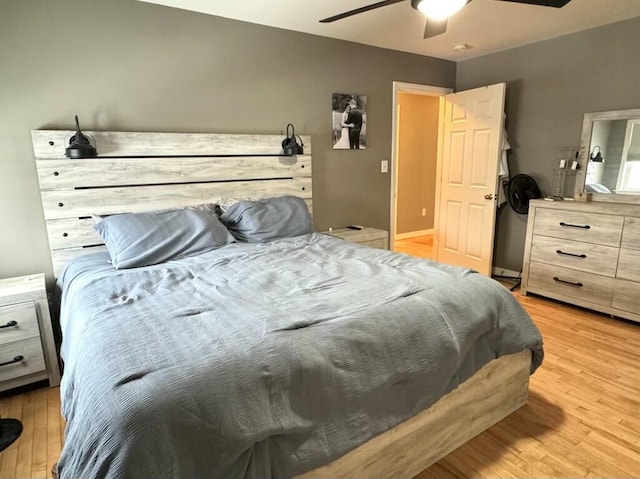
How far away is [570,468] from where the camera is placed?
1.67m

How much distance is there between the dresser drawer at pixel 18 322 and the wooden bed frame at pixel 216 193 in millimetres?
406

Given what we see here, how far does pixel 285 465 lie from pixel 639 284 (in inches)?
122

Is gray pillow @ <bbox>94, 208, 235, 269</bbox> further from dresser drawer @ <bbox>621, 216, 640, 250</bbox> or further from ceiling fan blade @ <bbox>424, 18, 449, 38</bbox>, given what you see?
dresser drawer @ <bbox>621, 216, 640, 250</bbox>

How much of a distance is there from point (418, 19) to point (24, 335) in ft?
11.1

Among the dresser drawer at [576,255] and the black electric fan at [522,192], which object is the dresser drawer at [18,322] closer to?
the dresser drawer at [576,255]

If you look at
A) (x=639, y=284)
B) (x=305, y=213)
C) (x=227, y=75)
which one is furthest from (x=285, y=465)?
(x=639, y=284)

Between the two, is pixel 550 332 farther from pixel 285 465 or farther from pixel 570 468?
pixel 285 465

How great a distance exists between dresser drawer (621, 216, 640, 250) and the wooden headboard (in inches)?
106

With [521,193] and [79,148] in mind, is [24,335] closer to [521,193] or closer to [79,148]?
[79,148]

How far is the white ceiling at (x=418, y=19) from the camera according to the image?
2.69 m

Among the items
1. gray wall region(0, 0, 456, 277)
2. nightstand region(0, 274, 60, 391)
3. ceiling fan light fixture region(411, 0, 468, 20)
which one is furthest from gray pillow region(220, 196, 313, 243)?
ceiling fan light fixture region(411, 0, 468, 20)

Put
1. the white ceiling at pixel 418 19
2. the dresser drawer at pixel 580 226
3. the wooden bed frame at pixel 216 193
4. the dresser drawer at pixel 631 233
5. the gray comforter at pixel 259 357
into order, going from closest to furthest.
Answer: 1. the gray comforter at pixel 259 357
2. the wooden bed frame at pixel 216 193
3. the white ceiling at pixel 418 19
4. the dresser drawer at pixel 631 233
5. the dresser drawer at pixel 580 226

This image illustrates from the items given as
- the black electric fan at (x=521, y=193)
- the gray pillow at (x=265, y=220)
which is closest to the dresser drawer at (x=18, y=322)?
the gray pillow at (x=265, y=220)

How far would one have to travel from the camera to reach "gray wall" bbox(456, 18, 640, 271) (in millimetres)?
3174
